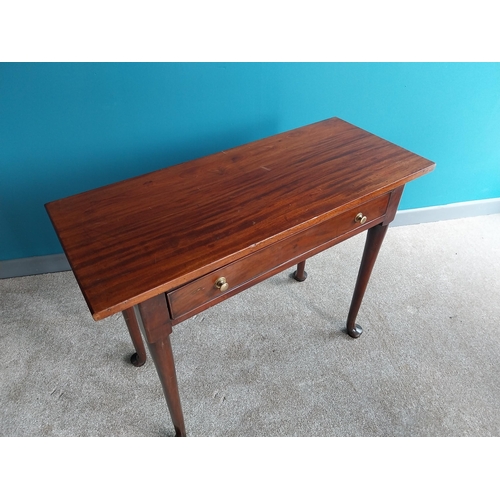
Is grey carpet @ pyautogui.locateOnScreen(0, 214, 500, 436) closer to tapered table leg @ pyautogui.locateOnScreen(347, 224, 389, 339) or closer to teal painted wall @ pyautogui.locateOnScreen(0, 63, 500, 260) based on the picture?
→ tapered table leg @ pyautogui.locateOnScreen(347, 224, 389, 339)

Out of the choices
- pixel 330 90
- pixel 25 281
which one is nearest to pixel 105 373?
pixel 25 281

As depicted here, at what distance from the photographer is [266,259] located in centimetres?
94

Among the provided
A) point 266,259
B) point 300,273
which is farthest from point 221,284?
point 300,273

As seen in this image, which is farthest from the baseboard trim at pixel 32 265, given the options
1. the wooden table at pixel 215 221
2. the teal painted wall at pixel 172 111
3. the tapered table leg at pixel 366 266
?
the tapered table leg at pixel 366 266

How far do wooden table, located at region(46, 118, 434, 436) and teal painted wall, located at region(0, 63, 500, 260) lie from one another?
14.3 inches

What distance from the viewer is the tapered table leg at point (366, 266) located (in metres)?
1.22

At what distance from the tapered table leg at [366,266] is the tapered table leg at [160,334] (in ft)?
2.35

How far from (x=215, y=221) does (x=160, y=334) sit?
292mm

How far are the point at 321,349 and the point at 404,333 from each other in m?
0.37

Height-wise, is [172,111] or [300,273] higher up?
[172,111]

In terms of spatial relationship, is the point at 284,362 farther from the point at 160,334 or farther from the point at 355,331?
the point at 160,334

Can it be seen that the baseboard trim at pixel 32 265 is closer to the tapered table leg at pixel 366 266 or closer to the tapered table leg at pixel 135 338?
the tapered table leg at pixel 135 338

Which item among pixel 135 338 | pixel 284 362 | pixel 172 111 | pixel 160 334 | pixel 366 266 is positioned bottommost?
pixel 284 362

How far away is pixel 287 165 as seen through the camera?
1117mm
